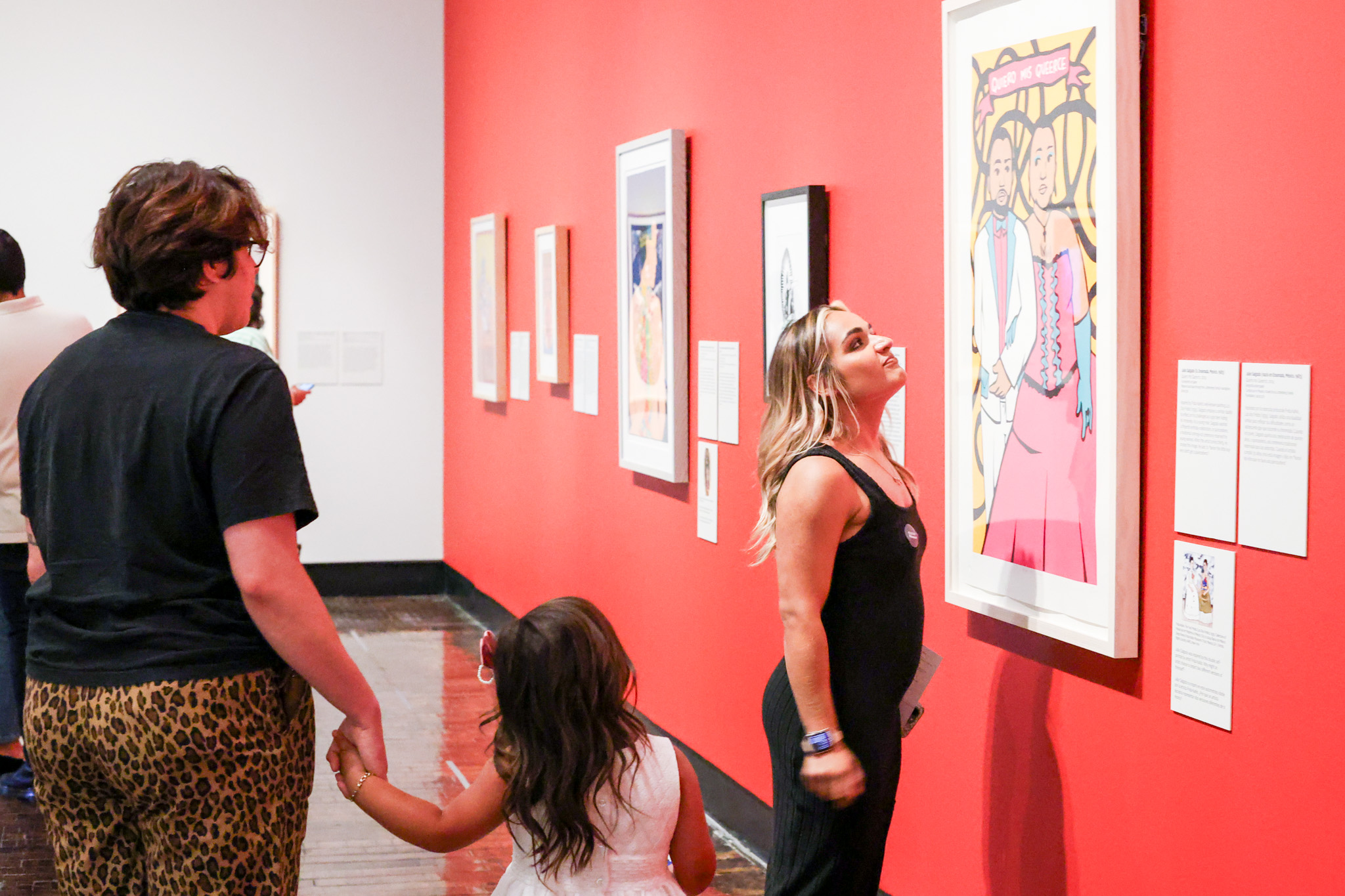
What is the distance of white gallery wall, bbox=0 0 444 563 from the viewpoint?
27.4 feet

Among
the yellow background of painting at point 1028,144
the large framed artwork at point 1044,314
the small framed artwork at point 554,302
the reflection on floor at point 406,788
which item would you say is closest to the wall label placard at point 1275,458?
the large framed artwork at point 1044,314

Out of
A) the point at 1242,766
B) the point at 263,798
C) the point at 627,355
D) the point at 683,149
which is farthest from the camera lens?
the point at 627,355

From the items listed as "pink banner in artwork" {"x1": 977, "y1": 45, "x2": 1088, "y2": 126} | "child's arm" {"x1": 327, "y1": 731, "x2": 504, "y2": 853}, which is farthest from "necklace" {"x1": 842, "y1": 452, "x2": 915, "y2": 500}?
"child's arm" {"x1": 327, "y1": 731, "x2": 504, "y2": 853}

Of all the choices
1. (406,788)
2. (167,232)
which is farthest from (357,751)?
(406,788)

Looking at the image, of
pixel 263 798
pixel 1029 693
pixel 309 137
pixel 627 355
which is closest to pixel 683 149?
pixel 627 355

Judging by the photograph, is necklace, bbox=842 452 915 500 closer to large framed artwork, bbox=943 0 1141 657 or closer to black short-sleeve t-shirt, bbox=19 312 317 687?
large framed artwork, bbox=943 0 1141 657

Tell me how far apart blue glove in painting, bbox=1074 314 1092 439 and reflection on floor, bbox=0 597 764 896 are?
1974mm

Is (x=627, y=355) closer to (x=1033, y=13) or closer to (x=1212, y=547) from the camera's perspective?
(x=1033, y=13)

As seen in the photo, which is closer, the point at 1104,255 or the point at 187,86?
the point at 1104,255

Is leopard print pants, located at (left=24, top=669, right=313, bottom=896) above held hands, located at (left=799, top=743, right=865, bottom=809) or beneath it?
above

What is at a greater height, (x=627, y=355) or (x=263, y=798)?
(x=627, y=355)

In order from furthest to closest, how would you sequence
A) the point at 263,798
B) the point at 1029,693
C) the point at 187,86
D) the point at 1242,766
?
the point at 187,86 → the point at 1029,693 → the point at 1242,766 → the point at 263,798

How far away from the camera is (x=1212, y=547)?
2.35 metres

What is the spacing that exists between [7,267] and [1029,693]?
10.7 ft
